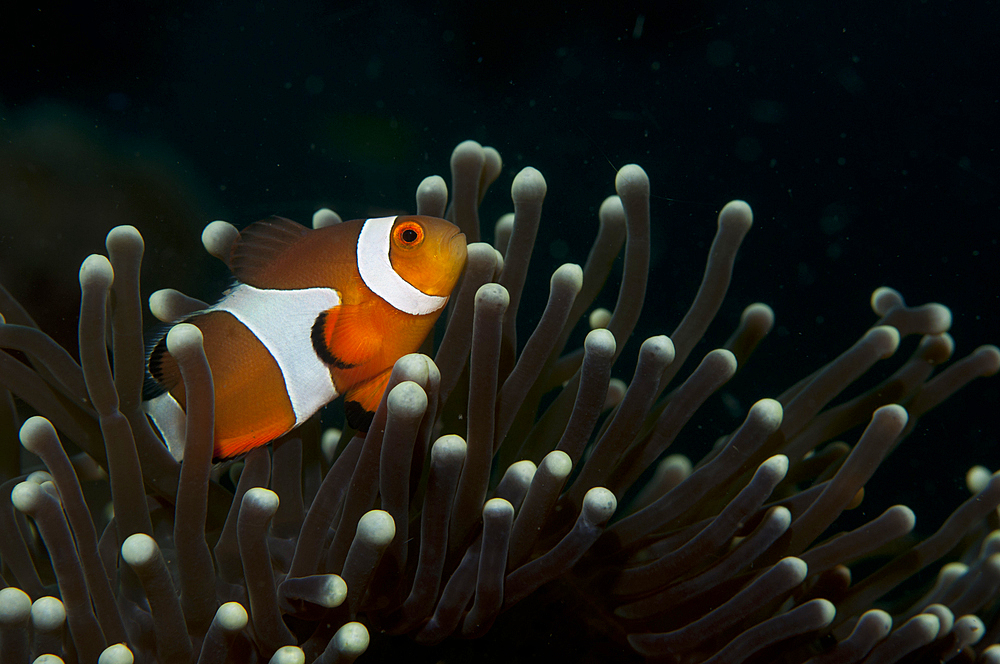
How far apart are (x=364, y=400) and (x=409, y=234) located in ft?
0.80

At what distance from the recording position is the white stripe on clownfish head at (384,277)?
2.95 ft

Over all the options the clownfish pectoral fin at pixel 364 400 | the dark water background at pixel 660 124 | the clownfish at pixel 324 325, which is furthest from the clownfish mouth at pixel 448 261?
the dark water background at pixel 660 124

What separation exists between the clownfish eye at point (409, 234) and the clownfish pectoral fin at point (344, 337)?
4.4 inches

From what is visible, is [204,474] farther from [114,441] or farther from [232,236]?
[232,236]

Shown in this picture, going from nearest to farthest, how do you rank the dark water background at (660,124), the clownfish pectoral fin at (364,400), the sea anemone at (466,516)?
the sea anemone at (466,516)
the clownfish pectoral fin at (364,400)
the dark water background at (660,124)

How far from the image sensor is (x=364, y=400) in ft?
3.00

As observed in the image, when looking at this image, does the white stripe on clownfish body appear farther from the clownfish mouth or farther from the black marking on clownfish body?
the clownfish mouth

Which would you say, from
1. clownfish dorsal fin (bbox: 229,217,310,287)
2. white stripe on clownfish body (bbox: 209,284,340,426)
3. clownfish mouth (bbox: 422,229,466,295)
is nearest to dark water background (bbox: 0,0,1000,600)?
clownfish dorsal fin (bbox: 229,217,310,287)

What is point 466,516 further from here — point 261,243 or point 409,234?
point 261,243

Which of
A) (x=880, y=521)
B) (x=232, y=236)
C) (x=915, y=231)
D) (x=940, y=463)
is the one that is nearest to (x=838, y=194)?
(x=915, y=231)

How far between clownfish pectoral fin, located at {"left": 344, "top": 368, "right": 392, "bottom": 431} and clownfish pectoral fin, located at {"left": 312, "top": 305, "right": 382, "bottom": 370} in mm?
39

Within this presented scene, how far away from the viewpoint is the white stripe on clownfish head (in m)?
0.90

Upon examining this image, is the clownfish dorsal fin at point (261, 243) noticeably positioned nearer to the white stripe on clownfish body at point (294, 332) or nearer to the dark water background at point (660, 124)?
the white stripe on clownfish body at point (294, 332)

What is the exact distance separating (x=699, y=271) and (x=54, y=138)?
2467 mm
